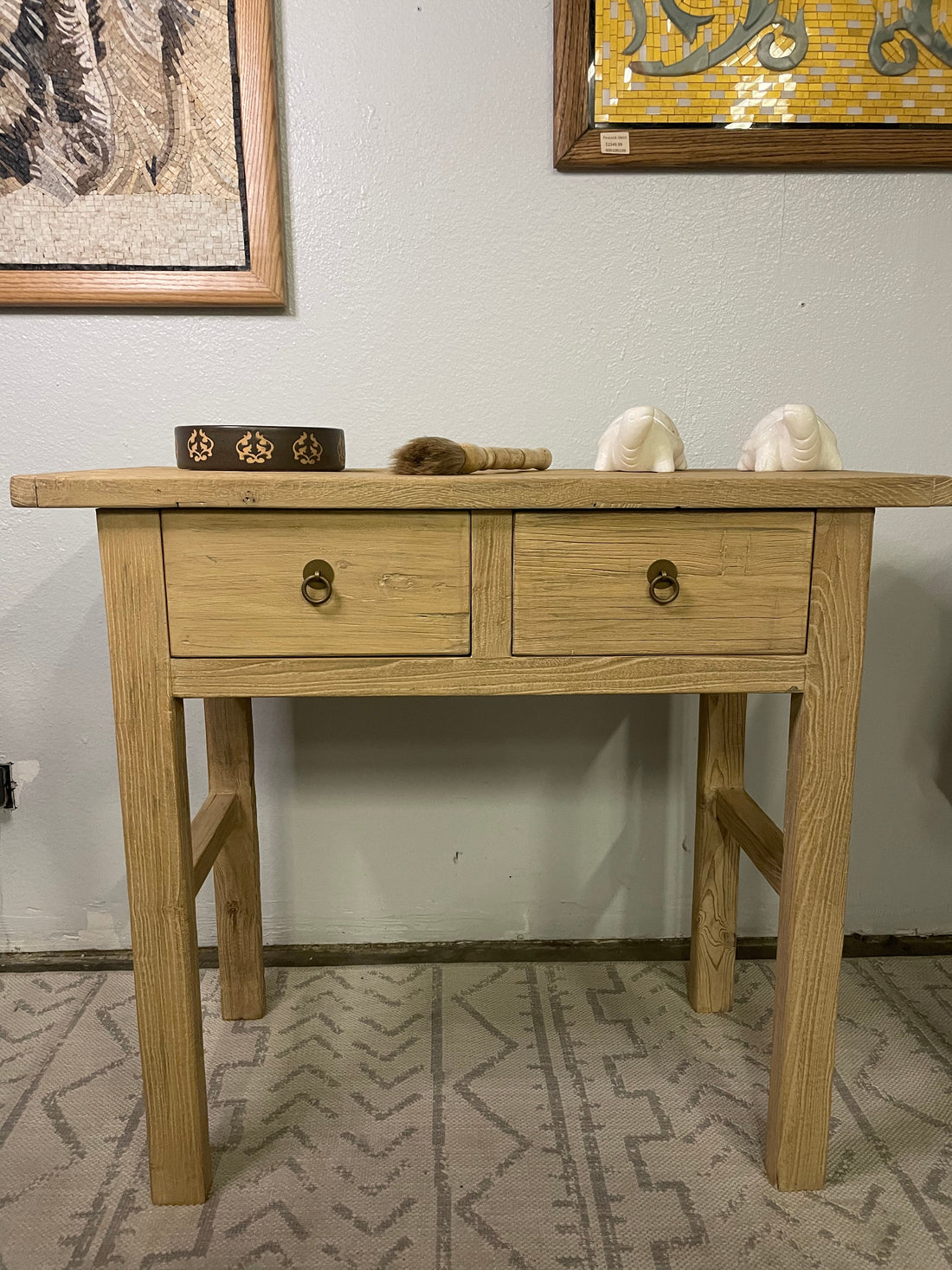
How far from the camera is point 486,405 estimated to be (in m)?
1.31

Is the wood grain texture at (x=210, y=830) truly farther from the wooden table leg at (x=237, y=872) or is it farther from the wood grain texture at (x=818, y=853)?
the wood grain texture at (x=818, y=853)

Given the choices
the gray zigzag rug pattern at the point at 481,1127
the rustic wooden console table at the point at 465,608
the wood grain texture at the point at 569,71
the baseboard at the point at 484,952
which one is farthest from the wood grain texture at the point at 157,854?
the wood grain texture at the point at 569,71

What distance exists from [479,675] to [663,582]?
224 mm

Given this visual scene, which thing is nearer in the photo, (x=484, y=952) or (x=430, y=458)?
(x=430, y=458)

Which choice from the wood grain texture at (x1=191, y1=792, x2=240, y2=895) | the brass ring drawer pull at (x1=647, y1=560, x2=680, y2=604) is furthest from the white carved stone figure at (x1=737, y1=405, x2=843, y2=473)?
the wood grain texture at (x1=191, y1=792, x2=240, y2=895)

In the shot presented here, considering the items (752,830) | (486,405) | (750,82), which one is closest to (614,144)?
(750,82)

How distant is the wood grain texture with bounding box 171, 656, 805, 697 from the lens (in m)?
0.85

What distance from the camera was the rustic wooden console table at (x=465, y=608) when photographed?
82cm

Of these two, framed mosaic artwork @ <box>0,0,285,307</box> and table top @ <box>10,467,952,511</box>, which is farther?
framed mosaic artwork @ <box>0,0,285,307</box>

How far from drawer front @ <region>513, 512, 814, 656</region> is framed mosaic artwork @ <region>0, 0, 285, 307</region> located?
0.72 m

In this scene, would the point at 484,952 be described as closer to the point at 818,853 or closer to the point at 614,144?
the point at 818,853

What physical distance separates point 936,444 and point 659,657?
0.82 metres

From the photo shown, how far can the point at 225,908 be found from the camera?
128 cm

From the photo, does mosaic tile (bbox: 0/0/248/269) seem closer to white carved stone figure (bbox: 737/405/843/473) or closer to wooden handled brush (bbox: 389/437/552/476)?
wooden handled brush (bbox: 389/437/552/476)
